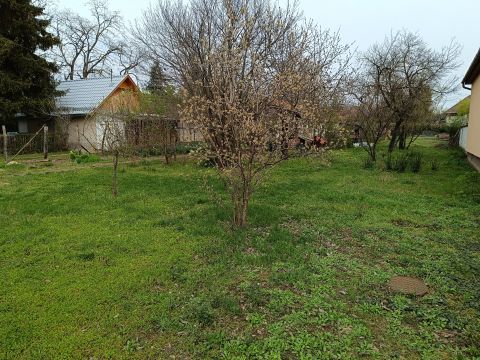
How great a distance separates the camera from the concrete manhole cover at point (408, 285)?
365 centimetres

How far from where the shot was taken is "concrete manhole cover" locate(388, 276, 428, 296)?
3.65m

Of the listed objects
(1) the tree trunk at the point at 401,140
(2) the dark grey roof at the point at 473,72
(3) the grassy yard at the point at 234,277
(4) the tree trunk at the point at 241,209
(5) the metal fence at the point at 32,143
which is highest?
(2) the dark grey roof at the point at 473,72

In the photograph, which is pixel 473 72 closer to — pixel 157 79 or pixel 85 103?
pixel 157 79

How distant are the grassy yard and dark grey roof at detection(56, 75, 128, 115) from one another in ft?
47.7

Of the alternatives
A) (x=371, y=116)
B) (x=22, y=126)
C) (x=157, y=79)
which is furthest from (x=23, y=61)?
(x=371, y=116)

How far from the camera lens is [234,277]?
3934 mm

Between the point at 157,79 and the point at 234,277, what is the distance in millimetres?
14400

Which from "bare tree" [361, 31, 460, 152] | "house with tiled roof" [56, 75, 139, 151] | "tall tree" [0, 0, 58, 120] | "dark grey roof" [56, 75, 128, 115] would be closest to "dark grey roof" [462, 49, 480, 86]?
"bare tree" [361, 31, 460, 152]

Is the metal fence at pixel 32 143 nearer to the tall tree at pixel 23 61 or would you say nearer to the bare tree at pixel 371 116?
the tall tree at pixel 23 61

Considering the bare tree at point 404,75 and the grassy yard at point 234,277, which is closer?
the grassy yard at point 234,277

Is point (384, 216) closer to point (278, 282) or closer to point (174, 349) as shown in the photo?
point (278, 282)

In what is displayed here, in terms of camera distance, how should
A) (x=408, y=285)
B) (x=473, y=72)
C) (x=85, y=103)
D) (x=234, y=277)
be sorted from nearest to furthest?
(x=408, y=285) → (x=234, y=277) → (x=473, y=72) → (x=85, y=103)

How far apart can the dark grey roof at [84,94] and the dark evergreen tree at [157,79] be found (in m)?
5.02

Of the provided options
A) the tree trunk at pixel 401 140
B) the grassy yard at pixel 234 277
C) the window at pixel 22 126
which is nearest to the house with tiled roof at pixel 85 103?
the window at pixel 22 126
